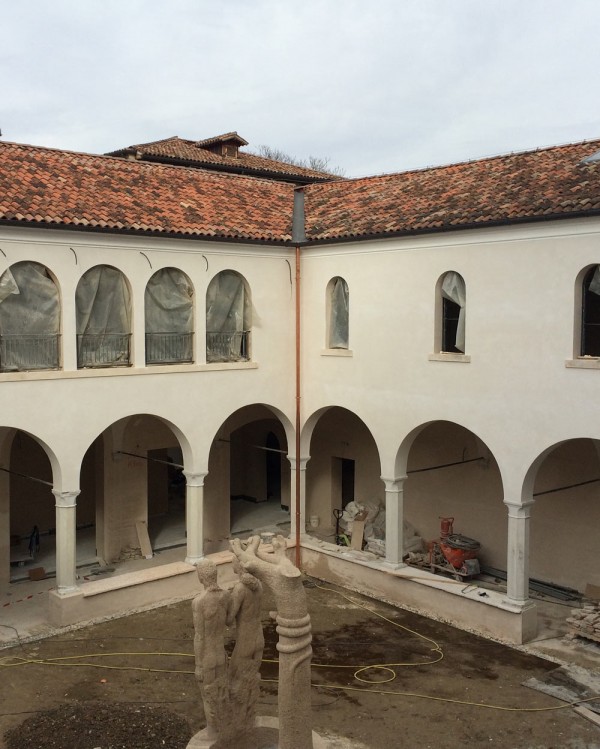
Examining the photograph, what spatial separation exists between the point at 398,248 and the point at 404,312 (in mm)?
1351

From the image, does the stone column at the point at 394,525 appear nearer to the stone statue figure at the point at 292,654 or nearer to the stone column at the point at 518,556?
the stone column at the point at 518,556

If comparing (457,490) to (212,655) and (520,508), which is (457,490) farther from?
(212,655)

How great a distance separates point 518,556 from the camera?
52.3ft

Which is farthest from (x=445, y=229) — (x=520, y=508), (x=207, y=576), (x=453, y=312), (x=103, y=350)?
(x=207, y=576)

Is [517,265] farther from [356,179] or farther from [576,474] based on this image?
[356,179]

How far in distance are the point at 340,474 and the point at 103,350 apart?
29.6ft

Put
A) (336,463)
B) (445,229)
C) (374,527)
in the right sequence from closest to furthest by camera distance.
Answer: (445,229) → (374,527) → (336,463)

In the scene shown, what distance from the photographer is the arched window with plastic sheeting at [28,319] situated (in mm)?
15695

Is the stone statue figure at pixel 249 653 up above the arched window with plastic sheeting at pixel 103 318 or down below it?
below

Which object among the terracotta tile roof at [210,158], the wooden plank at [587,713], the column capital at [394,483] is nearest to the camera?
the wooden plank at [587,713]

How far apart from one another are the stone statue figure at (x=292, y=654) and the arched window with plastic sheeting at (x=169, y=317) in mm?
9365

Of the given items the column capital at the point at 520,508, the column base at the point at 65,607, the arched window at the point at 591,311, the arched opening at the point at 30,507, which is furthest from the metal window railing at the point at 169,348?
the arched window at the point at 591,311

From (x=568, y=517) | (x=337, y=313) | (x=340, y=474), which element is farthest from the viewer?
(x=340, y=474)

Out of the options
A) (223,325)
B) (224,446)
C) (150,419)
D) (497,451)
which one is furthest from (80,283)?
(497,451)
